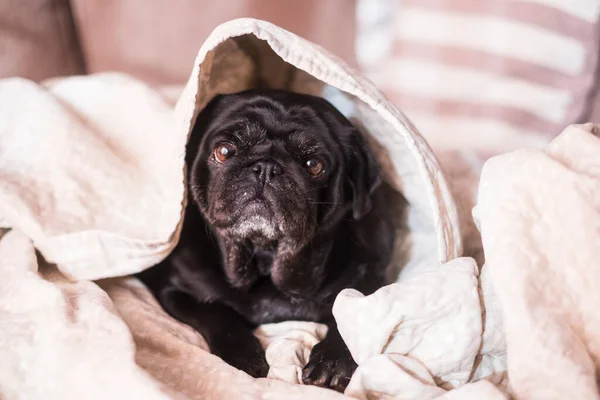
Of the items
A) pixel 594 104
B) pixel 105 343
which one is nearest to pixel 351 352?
pixel 105 343

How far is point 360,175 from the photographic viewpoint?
146cm

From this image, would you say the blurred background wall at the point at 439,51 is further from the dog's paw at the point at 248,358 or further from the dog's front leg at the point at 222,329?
the dog's paw at the point at 248,358

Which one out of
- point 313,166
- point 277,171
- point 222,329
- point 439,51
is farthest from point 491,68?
point 222,329

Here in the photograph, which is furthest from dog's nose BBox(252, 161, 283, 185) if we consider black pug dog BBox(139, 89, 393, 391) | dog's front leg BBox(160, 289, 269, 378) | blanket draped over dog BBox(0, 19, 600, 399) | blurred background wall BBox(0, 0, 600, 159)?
blurred background wall BBox(0, 0, 600, 159)

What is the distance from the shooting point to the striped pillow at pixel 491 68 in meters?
1.95

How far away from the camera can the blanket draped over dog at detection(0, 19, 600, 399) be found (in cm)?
100

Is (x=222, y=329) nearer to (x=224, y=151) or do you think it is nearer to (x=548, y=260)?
(x=224, y=151)

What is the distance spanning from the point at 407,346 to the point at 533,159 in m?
0.43

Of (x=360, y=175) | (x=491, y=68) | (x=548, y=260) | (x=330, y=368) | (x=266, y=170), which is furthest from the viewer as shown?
(x=491, y=68)

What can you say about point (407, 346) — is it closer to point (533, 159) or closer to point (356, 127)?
point (533, 159)

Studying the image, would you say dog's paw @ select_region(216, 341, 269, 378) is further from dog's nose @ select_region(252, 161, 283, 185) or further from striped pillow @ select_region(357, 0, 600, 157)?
striped pillow @ select_region(357, 0, 600, 157)

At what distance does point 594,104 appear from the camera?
195 cm

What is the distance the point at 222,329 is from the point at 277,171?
39 cm

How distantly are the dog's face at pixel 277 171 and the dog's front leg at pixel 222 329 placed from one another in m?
0.11
